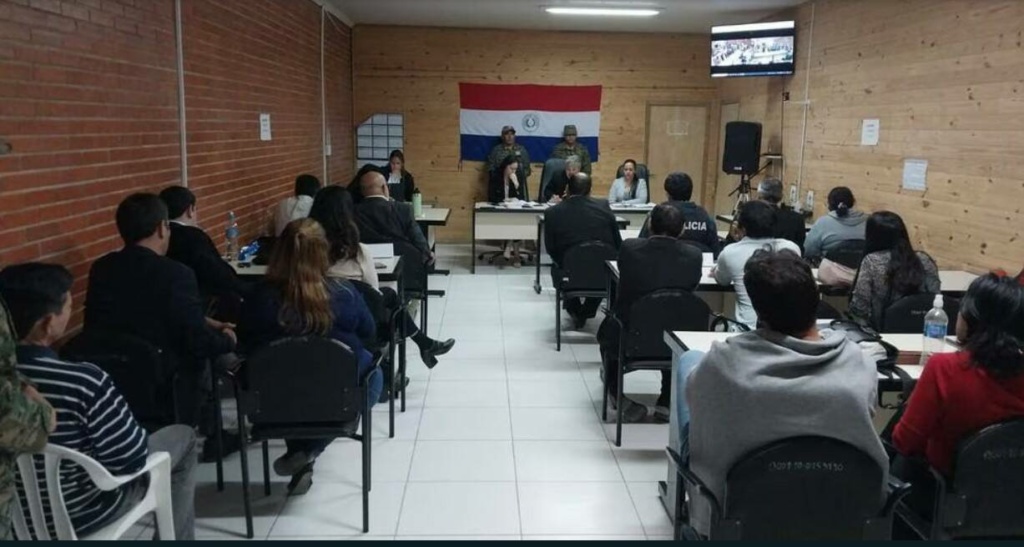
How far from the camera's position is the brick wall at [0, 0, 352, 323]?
2787 millimetres

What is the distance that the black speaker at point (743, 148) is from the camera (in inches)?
322

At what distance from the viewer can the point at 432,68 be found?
10047mm

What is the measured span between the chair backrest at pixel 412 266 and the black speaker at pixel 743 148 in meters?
4.48

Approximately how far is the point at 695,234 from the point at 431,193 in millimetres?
5696

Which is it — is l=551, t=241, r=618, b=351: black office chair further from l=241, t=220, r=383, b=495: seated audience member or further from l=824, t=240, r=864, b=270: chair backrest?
l=241, t=220, r=383, b=495: seated audience member

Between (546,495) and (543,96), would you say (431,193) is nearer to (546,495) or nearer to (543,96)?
(543,96)

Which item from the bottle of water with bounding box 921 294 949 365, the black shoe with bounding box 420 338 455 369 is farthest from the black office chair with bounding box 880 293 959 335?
the black shoe with bounding box 420 338 455 369

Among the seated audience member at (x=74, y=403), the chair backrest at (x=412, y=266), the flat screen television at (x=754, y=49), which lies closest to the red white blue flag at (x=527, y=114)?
the flat screen television at (x=754, y=49)

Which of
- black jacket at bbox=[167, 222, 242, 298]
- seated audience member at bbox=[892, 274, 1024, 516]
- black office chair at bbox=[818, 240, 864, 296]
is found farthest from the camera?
black office chair at bbox=[818, 240, 864, 296]

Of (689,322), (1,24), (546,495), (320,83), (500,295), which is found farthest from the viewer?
(320,83)

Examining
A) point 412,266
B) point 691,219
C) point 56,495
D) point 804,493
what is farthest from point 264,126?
point 804,493

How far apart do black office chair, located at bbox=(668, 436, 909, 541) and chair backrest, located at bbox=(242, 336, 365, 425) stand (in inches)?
56.0

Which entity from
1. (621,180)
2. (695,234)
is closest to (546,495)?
(695,234)

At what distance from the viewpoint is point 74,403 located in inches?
76.7
